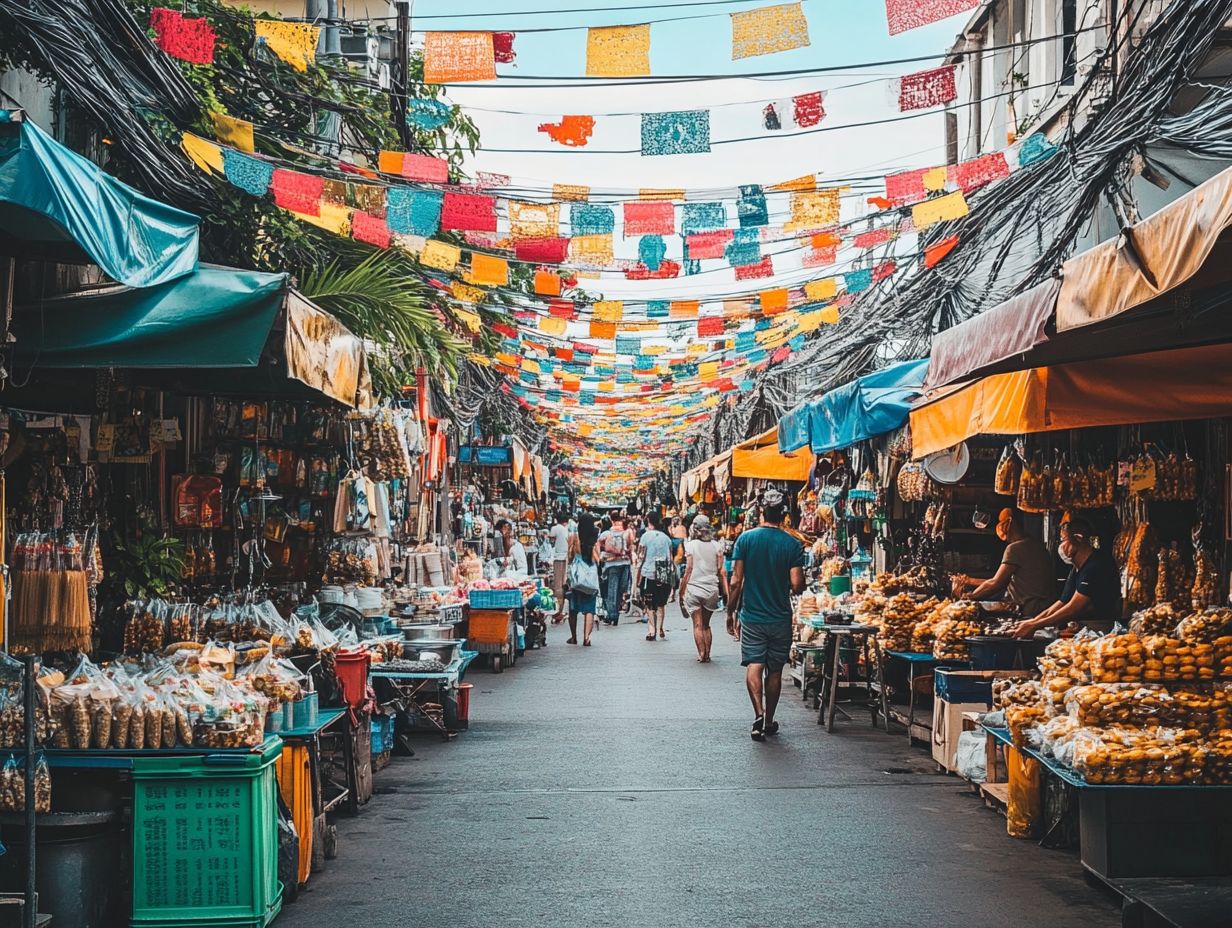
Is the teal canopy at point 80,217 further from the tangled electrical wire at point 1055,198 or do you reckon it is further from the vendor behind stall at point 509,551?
the vendor behind stall at point 509,551

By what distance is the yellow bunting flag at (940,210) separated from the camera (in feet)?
36.7

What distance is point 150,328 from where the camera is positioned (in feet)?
20.3

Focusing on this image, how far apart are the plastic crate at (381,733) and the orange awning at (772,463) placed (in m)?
8.50

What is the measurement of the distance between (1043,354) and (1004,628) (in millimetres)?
3839

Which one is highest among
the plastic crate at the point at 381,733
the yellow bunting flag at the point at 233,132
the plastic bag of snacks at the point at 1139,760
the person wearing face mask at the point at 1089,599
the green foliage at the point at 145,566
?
the yellow bunting flag at the point at 233,132

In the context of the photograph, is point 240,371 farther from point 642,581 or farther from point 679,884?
point 642,581

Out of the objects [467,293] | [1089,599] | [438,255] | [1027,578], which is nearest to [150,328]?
[438,255]

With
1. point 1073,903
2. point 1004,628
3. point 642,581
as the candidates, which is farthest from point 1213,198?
point 642,581

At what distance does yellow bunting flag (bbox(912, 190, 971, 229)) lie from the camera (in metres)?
11.2

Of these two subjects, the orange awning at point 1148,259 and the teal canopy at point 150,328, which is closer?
the orange awning at point 1148,259

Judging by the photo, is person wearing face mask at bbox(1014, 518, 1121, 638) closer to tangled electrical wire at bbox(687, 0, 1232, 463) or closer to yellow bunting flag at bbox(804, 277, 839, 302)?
tangled electrical wire at bbox(687, 0, 1232, 463)

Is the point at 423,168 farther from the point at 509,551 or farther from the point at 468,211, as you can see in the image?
the point at 509,551

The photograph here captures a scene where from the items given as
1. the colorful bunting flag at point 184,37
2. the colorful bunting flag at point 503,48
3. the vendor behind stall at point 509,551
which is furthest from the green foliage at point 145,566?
the vendor behind stall at point 509,551

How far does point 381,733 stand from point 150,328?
4824 mm
